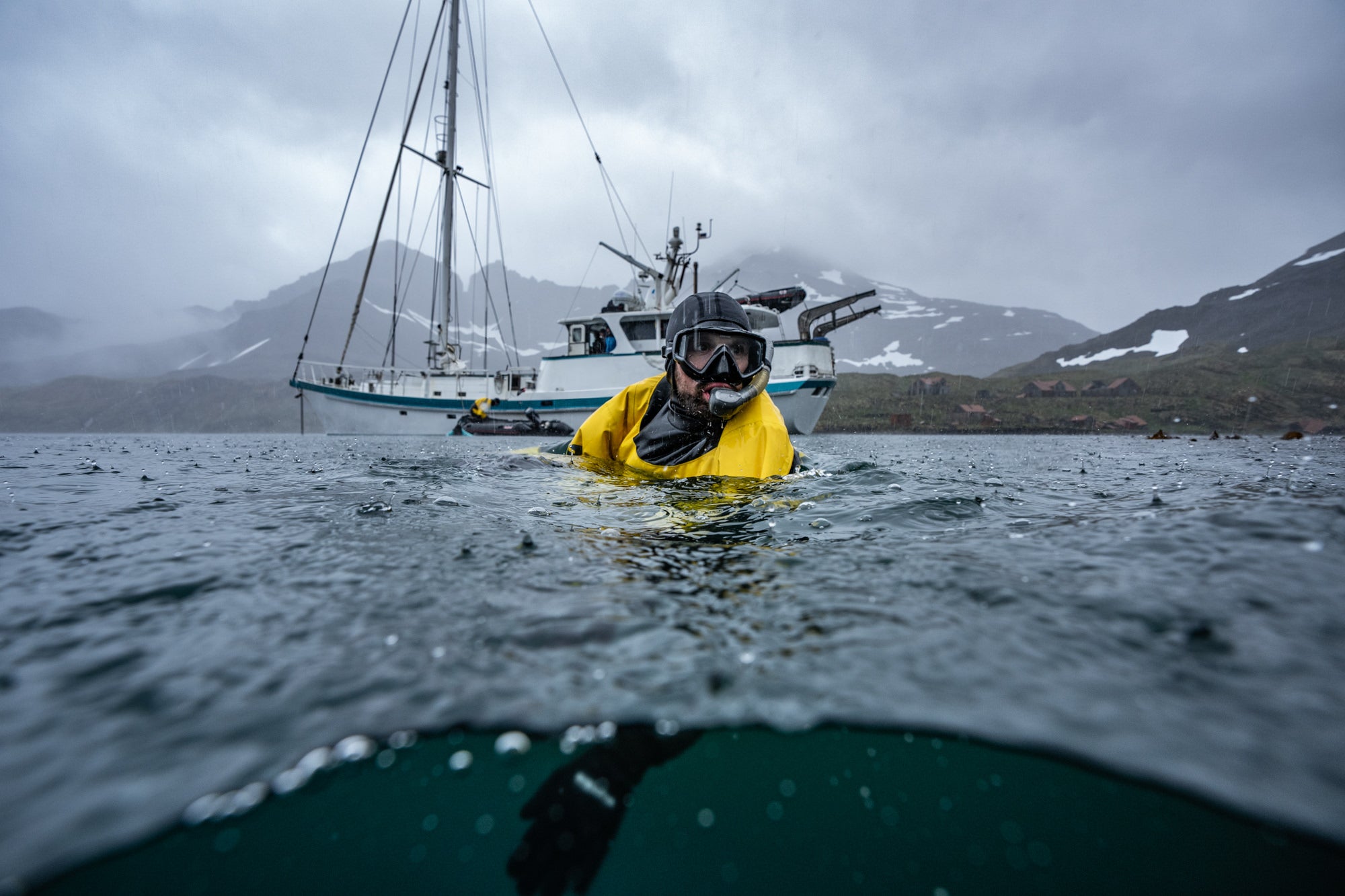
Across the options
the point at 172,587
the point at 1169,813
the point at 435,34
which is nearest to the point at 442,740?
the point at 1169,813

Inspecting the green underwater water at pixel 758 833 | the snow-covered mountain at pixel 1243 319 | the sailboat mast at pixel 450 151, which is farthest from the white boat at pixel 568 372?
the snow-covered mountain at pixel 1243 319

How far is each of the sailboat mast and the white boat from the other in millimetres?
→ 40

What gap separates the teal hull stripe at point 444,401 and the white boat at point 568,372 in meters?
0.05

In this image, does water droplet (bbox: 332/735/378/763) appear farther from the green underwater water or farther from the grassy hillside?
the grassy hillside

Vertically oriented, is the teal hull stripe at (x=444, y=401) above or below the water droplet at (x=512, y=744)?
above

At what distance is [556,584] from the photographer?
1977mm

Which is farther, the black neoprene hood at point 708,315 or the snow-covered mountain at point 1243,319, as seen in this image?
the snow-covered mountain at point 1243,319

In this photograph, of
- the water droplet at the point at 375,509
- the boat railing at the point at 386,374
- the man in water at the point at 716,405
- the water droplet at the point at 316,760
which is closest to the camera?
the water droplet at the point at 316,760

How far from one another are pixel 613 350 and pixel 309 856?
24.4m

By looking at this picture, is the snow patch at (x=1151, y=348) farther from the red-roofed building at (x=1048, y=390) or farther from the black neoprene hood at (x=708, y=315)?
the black neoprene hood at (x=708, y=315)

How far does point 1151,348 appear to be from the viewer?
118m

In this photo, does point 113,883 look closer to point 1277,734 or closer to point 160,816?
point 160,816

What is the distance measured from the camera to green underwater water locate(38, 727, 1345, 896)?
0.84m

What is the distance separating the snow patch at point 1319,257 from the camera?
133 m
